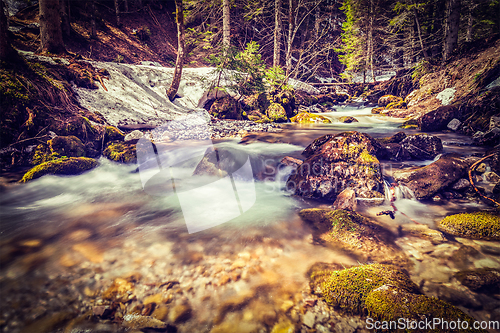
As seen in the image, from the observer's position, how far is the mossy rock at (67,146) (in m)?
5.32

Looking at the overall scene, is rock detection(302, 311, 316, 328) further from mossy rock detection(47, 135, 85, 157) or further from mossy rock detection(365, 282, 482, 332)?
mossy rock detection(47, 135, 85, 157)

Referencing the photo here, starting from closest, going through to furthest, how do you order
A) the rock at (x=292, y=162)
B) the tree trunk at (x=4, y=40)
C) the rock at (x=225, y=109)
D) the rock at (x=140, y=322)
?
the rock at (x=140, y=322) → the tree trunk at (x=4, y=40) → the rock at (x=292, y=162) → the rock at (x=225, y=109)

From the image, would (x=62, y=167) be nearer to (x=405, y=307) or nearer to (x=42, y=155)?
(x=42, y=155)

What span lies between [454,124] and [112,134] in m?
13.2

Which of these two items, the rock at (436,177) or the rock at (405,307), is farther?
the rock at (436,177)

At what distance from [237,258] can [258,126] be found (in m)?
8.51

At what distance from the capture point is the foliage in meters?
11.2

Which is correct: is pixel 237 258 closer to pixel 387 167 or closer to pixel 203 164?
pixel 203 164

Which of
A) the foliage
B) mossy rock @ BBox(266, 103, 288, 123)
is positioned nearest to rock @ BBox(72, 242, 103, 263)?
the foliage

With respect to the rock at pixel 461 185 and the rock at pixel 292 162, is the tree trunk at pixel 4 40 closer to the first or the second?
the rock at pixel 292 162

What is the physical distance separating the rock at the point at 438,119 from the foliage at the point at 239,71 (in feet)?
28.2

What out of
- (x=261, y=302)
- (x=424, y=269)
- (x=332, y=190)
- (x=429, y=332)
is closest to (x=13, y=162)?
(x=261, y=302)

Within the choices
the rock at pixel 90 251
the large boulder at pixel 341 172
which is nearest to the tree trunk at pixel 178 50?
the large boulder at pixel 341 172

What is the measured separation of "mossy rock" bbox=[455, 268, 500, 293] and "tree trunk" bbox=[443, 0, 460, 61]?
50.1ft
